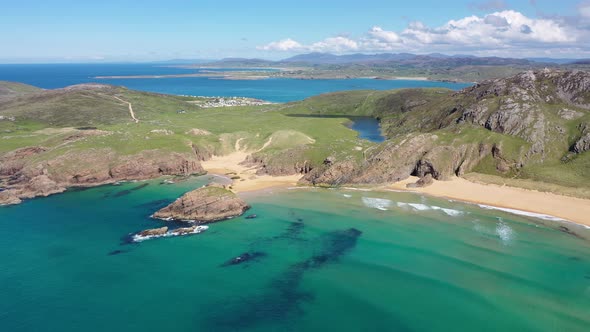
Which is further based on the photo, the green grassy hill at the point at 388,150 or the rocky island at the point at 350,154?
the green grassy hill at the point at 388,150

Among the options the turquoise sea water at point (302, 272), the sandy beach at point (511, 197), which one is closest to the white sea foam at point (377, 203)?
the turquoise sea water at point (302, 272)

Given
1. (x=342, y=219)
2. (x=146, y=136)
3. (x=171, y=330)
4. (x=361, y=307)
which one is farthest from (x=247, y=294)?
(x=146, y=136)

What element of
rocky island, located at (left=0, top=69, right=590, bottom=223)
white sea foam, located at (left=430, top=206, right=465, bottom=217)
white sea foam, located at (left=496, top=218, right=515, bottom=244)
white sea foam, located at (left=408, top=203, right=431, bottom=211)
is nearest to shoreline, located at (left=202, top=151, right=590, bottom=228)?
rocky island, located at (left=0, top=69, right=590, bottom=223)

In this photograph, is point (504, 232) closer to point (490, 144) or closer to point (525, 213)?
point (525, 213)

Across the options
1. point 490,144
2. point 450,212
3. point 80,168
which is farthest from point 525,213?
point 80,168

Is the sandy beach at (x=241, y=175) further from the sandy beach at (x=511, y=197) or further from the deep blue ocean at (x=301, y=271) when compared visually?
the sandy beach at (x=511, y=197)
